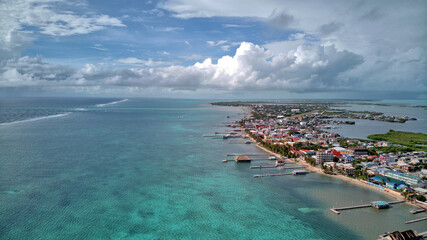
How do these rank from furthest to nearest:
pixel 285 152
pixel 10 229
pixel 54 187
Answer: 1. pixel 285 152
2. pixel 54 187
3. pixel 10 229

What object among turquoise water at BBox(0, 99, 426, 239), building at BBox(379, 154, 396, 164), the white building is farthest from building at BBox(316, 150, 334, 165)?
building at BBox(379, 154, 396, 164)

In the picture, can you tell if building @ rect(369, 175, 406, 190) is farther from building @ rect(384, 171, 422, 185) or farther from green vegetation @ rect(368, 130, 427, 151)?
green vegetation @ rect(368, 130, 427, 151)

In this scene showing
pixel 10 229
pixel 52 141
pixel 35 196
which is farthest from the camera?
pixel 52 141

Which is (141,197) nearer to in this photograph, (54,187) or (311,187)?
(54,187)

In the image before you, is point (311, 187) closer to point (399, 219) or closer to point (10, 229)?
point (399, 219)

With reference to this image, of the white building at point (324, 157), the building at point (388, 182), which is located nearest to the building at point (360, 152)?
the white building at point (324, 157)

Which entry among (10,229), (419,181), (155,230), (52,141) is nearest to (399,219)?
(419,181)

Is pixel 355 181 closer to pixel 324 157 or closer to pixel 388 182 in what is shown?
pixel 388 182

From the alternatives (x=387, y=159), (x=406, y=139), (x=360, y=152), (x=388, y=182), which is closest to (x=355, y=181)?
(x=388, y=182)

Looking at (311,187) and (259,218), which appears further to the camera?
(311,187)

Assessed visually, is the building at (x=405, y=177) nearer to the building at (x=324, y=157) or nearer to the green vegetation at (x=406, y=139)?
the building at (x=324, y=157)
